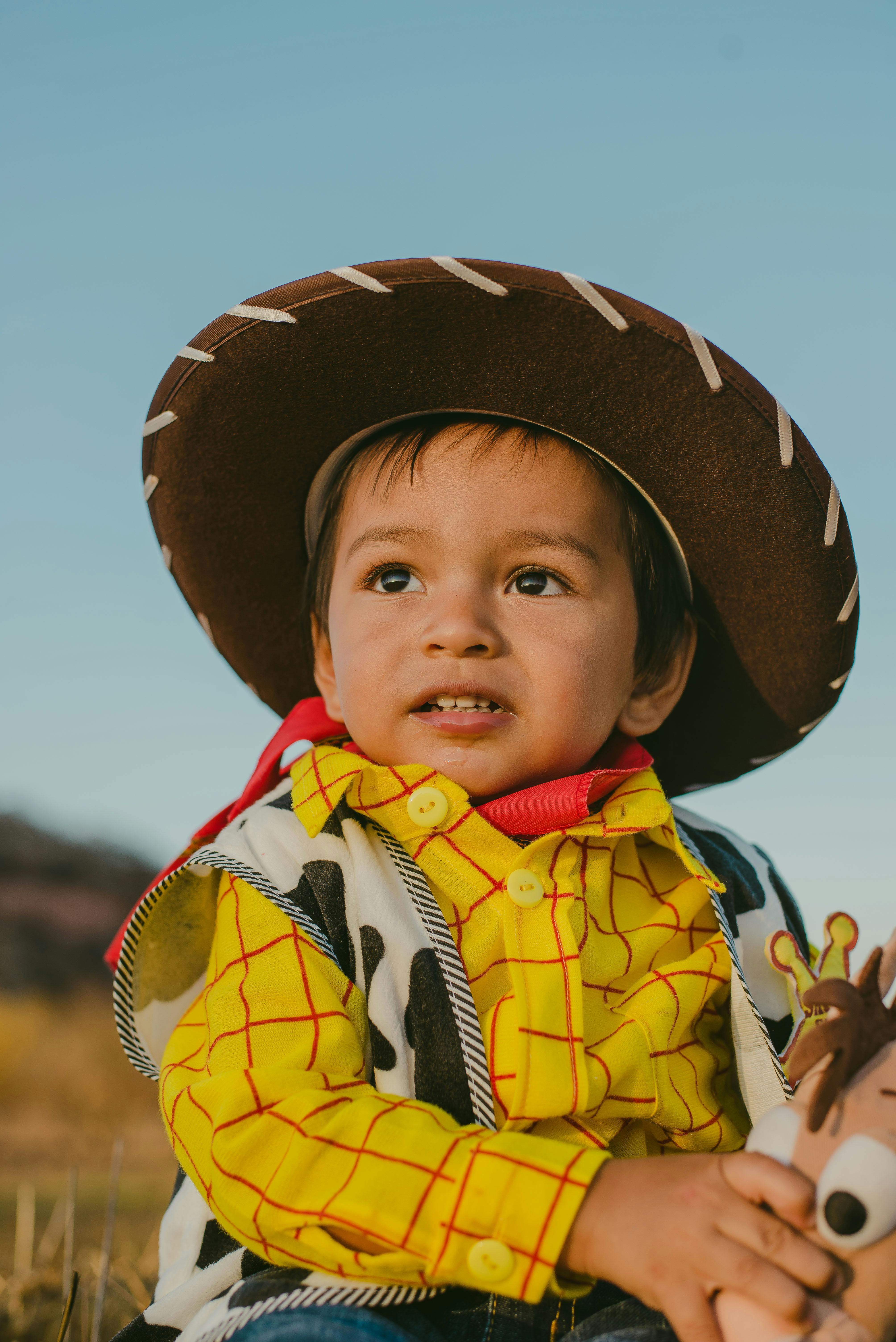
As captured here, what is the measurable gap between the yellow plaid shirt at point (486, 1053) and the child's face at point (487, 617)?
12 centimetres

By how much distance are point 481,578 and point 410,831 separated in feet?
1.49

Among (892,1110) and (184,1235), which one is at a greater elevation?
(892,1110)

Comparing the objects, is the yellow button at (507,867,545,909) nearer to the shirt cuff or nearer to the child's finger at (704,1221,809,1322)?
the shirt cuff

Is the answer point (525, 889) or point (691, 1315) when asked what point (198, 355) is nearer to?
point (525, 889)

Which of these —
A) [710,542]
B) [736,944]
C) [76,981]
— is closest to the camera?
[736,944]

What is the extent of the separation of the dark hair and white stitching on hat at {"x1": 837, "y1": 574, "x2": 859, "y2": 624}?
0.32 meters

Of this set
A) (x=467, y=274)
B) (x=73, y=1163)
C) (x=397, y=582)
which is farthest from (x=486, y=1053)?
(x=73, y=1163)

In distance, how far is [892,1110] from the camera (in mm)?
1112

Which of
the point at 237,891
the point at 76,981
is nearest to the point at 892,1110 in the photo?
the point at 237,891

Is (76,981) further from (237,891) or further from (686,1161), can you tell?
(686,1161)

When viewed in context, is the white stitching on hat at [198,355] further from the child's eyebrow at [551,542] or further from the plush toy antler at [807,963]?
the plush toy antler at [807,963]

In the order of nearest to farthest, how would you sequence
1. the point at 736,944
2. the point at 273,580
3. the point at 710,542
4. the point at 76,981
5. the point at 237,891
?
the point at 237,891, the point at 736,944, the point at 710,542, the point at 273,580, the point at 76,981

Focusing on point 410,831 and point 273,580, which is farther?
point 273,580

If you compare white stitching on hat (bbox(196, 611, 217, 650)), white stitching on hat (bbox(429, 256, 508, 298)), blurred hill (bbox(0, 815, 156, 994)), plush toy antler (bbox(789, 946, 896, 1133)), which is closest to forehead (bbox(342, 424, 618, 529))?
white stitching on hat (bbox(429, 256, 508, 298))
